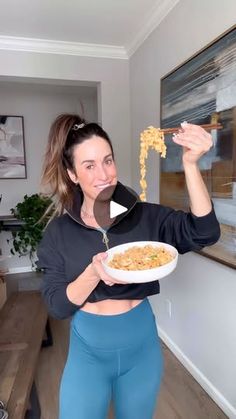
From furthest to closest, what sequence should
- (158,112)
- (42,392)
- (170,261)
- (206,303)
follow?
(158,112), (42,392), (206,303), (170,261)

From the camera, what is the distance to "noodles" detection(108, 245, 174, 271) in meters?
0.86

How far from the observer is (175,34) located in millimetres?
2070

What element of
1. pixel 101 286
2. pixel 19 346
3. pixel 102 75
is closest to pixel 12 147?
pixel 102 75

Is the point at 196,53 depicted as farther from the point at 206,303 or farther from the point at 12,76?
the point at 12,76

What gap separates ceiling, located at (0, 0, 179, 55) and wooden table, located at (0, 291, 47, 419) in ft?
6.87

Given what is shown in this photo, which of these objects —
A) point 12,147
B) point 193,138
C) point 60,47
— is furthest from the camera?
point 12,147

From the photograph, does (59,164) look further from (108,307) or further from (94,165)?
(108,307)

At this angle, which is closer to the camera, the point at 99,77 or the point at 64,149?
the point at 64,149

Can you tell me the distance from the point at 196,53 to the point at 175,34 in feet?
1.32

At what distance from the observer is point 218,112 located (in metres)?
1.61

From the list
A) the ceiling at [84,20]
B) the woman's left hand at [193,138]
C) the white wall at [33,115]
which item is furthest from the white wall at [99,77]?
the woman's left hand at [193,138]

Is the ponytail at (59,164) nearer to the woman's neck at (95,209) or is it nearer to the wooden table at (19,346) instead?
the woman's neck at (95,209)

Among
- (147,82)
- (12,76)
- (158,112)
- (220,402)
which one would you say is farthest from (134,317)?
(12,76)

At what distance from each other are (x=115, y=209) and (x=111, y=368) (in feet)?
1.56
